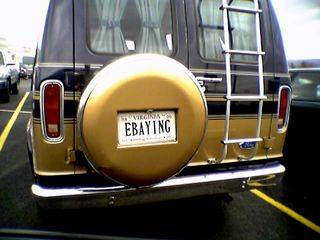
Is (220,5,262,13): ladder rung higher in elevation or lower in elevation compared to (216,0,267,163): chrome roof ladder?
higher

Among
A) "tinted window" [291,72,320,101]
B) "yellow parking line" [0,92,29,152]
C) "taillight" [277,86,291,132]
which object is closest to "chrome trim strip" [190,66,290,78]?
"taillight" [277,86,291,132]

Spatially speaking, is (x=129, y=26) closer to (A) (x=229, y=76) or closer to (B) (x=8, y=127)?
(A) (x=229, y=76)

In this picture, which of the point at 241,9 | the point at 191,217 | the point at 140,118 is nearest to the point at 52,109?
the point at 140,118

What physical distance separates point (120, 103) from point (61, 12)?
76 cm

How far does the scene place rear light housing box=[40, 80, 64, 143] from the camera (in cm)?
210

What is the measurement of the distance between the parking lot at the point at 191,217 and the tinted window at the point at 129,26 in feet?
5.27

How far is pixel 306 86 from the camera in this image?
15.4 ft

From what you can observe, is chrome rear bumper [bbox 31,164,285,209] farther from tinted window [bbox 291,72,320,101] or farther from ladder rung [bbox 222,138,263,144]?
tinted window [bbox 291,72,320,101]

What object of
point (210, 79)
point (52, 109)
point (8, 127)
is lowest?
point (8, 127)

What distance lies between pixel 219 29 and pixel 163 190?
4.49 ft

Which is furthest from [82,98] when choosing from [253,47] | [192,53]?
[253,47]

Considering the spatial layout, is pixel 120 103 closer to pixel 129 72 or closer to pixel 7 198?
pixel 129 72

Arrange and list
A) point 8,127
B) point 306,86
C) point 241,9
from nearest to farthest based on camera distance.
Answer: point 241,9 < point 306,86 < point 8,127

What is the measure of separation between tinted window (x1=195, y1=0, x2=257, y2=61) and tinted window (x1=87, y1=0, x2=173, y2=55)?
0.27 m
